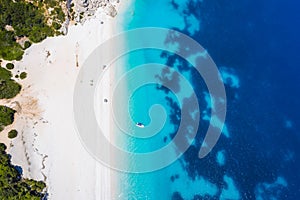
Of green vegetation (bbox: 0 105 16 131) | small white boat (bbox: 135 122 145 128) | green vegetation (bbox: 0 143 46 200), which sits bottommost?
green vegetation (bbox: 0 143 46 200)

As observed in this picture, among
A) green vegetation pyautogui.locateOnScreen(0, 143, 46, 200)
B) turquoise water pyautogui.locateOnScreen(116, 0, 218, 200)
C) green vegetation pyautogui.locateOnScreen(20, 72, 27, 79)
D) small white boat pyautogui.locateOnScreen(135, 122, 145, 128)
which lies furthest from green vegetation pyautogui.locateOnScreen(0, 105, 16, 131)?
small white boat pyautogui.locateOnScreen(135, 122, 145, 128)

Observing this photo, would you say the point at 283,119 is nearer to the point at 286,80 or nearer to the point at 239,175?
the point at 286,80

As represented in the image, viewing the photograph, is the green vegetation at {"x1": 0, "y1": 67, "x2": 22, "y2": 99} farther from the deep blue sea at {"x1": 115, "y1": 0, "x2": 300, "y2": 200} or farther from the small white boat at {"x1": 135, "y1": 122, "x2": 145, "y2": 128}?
the small white boat at {"x1": 135, "y1": 122, "x2": 145, "y2": 128}

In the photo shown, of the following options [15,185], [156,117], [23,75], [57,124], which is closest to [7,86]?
[23,75]

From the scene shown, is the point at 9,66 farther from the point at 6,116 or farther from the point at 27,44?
the point at 6,116

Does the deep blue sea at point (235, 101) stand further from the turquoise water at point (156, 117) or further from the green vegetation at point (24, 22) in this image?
the green vegetation at point (24, 22)

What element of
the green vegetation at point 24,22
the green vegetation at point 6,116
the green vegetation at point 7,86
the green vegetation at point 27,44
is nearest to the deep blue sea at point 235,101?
the green vegetation at point 24,22
